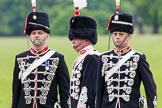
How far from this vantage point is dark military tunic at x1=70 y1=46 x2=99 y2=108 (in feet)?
23.1

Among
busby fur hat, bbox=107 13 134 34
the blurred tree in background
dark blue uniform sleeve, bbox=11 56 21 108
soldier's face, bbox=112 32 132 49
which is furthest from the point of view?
the blurred tree in background

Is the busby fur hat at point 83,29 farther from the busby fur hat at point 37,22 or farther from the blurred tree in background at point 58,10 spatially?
the blurred tree in background at point 58,10

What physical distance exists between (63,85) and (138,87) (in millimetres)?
746

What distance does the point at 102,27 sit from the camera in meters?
79.1

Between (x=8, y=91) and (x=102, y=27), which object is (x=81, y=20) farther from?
(x=102, y=27)

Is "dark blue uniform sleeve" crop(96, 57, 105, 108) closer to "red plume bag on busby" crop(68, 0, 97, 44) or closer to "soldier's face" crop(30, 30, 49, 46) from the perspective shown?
"red plume bag on busby" crop(68, 0, 97, 44)

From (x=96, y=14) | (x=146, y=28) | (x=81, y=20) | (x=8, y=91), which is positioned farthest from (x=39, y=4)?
(x=81, y=20)

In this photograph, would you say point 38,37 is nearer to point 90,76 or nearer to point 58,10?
point 90,76

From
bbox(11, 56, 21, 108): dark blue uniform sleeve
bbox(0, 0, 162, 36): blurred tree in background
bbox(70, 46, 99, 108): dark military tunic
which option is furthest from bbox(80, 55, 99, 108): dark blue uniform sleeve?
bbox(0, 0, 162, 36): blurred tree in background

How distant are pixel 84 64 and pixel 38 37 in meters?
0.52

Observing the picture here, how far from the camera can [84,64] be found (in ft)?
23.6

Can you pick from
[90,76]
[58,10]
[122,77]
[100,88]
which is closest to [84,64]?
[90,76]

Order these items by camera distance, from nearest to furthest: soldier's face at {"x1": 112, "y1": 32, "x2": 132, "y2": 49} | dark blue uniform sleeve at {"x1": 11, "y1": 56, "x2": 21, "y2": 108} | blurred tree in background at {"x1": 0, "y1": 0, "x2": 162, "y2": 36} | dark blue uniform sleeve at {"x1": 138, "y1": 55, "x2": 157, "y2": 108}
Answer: dark blue uniform sleeve at {"x1": 138, "y1": 55, "x2": 157, "y2": 108}, soldier's face at {"x1": 112, "y1": 32, "x2": 132, "y2": 49}, dark blue uniform sleeve at {"x1": 11, "y1": 56, "x2": 21, "y2": 108}, blurred tree in background at {"x1": 0, "y1": 0, "x2": 162, "y2": 36}

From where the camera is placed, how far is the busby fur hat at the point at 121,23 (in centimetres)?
716
